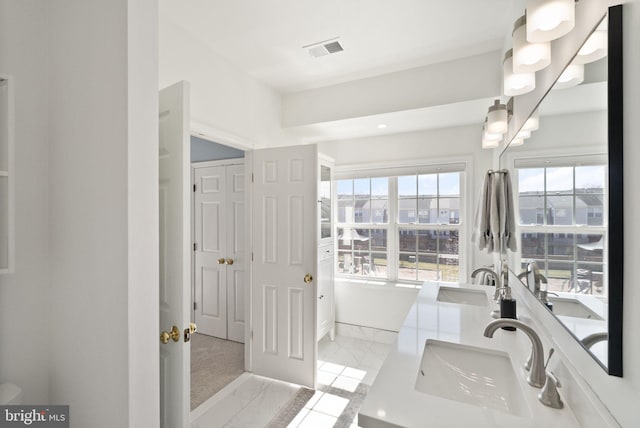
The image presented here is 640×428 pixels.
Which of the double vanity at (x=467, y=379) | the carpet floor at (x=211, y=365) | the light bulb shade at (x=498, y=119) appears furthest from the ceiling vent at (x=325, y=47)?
the carpet floor at (x=211, y=365)

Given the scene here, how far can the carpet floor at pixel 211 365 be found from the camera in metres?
2.33

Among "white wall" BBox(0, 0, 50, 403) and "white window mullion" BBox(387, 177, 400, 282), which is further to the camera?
"white window mullion" BBox(387, 177, 400, 282)

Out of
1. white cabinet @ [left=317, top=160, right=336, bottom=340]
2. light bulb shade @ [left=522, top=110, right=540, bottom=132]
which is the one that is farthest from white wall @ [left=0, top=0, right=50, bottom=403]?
light bulb shade @ [left=522, top=110, right=540, bottom=132]

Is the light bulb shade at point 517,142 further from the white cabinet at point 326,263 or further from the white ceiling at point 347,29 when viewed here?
the white cabinet at point 326,263

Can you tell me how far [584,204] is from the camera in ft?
2.77

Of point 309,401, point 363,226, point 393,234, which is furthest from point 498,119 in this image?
point 309,401

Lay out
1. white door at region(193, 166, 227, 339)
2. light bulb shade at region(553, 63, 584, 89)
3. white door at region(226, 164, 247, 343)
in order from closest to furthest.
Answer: light bulb shade at region(553, 63, 584, 89) < white door at region(226, 164, 247, 343) < white door at region(193, 166, 227, 339)

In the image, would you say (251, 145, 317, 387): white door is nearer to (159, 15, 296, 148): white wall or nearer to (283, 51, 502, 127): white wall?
(159, 15, 296, 148): white wall

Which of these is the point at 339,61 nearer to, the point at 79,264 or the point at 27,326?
the point at 79,264

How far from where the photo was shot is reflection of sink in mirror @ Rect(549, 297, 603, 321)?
0.81m

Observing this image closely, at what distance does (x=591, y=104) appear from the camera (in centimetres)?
82

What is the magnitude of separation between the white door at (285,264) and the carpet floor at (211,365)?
0.27 m

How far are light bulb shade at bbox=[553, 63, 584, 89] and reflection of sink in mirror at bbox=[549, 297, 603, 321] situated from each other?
2.23ft

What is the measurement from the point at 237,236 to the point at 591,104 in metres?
2.99
